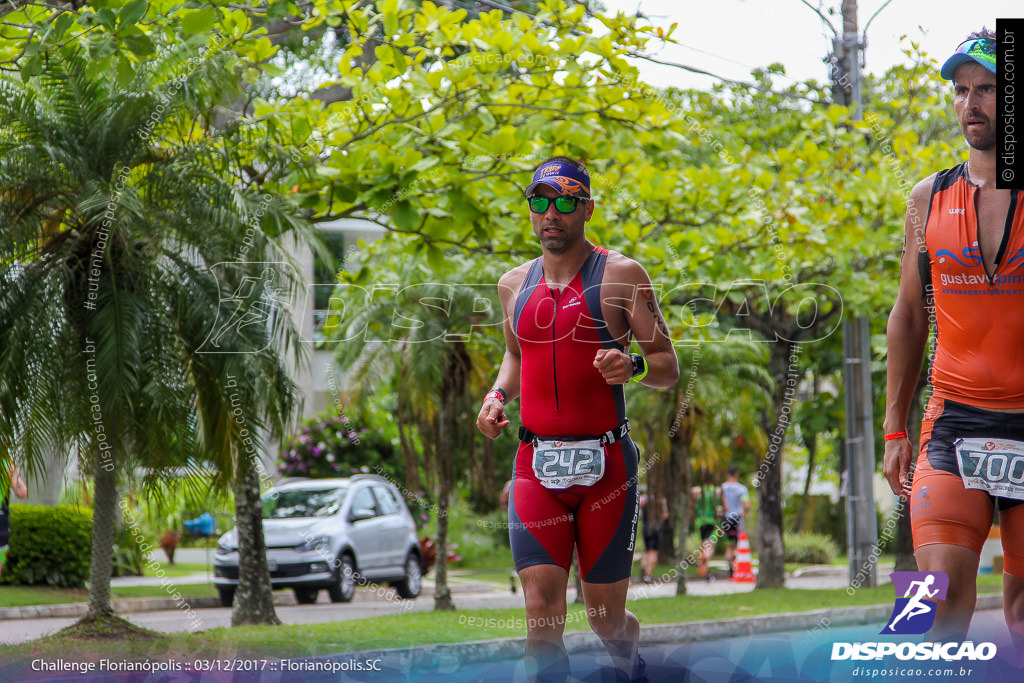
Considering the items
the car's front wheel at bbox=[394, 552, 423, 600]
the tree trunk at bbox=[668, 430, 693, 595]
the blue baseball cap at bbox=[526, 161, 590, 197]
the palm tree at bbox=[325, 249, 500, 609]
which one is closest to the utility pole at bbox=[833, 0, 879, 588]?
the tree trunk at bbox=[668, 430, 693, 595]

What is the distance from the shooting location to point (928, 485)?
324 centimetres

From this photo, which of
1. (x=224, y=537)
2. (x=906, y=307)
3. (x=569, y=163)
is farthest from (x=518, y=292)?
(x=224, y=537)

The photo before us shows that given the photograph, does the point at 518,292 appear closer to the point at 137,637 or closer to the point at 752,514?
the point at 137,637

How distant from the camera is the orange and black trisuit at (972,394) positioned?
3.18 meters

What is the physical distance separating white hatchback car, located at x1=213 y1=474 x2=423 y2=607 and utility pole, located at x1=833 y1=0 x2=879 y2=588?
5.98 m

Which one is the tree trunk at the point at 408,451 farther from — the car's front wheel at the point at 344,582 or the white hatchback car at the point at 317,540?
the car's front wheel at the point at 344,582

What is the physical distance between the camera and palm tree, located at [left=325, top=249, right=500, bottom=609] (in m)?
11.1

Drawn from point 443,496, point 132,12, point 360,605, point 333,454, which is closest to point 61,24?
point 132,12

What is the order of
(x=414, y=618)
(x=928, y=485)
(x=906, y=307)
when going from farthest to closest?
(x=414, y=618) < (x=906, y=307) < (x=928, y=485)

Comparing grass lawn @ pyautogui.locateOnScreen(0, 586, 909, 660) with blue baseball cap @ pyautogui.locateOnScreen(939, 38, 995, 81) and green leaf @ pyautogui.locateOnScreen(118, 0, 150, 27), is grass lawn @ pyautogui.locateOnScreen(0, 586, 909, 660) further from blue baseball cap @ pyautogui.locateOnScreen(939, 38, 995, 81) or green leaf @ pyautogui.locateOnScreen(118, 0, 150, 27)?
blue baseball cap @ pyautogui.locateOnScreen(939, 38, 995, 81)

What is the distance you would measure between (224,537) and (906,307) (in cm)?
1138

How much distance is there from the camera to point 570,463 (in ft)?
13.0

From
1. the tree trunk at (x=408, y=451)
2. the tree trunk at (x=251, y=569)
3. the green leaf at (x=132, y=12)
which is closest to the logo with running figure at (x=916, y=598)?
the green leaf at (x=132, y=12)

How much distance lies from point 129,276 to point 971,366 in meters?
5.60
